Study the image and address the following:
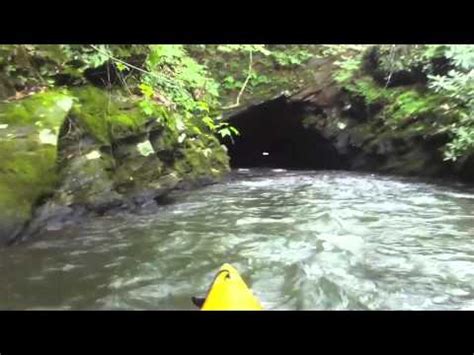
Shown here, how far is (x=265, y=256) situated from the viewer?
483 centimetres

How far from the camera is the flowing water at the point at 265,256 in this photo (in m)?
3.73

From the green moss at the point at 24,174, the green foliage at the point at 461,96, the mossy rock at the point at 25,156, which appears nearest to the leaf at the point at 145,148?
the mossy rock at the point at 25,156

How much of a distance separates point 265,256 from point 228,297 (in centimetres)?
193

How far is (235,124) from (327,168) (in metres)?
2.92

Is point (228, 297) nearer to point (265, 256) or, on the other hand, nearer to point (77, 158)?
point (265, 256)

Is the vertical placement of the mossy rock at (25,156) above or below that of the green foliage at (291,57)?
below

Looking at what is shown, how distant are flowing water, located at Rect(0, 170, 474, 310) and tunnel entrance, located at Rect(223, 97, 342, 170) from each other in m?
6.62

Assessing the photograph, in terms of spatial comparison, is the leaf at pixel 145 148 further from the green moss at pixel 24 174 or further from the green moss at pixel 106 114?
the green moss at pixel 24 174

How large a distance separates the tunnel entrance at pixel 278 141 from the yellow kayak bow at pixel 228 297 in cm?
1058

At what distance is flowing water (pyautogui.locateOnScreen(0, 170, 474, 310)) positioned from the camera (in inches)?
147

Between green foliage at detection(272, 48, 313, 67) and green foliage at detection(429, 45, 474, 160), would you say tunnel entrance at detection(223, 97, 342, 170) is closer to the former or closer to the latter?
green foliage at detection(272, 48, 313, 67)

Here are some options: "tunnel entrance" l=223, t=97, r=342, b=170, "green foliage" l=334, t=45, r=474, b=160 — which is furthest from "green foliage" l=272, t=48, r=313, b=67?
"tunnel entrance" l=223, t=97, r=342, b=170
